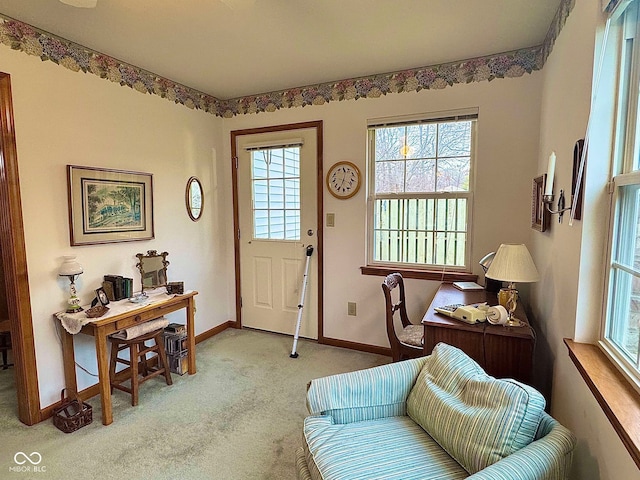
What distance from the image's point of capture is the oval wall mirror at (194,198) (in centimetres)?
327

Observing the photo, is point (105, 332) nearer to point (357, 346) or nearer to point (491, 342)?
point (357, 346)

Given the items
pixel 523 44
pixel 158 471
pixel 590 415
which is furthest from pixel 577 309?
pixel 158 471

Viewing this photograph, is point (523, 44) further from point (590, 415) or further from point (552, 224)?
point (590, 415)

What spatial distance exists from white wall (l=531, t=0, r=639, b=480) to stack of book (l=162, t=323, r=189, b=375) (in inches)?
96.8

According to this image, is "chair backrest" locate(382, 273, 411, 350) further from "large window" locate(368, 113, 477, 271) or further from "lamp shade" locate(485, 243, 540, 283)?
"lamp shade" locate(485, 243, 540, 283)

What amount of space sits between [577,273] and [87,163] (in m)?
2.90

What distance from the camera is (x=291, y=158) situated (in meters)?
3.40

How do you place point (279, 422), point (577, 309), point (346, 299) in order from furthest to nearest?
point (346, 299)
point (279, 422)
point (577, 309)

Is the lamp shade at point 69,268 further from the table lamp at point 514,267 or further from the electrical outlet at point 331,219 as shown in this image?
the table lamp at point 514,267

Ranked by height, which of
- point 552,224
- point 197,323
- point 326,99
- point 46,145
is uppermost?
point 326,99

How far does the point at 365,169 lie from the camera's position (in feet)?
10.1

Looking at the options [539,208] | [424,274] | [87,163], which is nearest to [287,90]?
[87,163]

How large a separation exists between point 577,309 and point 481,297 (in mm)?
974

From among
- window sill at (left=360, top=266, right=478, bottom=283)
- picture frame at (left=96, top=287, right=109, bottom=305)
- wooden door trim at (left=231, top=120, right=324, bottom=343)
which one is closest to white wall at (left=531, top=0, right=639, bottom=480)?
window sill at (left=360, top=266, right=478, bottom=283)
